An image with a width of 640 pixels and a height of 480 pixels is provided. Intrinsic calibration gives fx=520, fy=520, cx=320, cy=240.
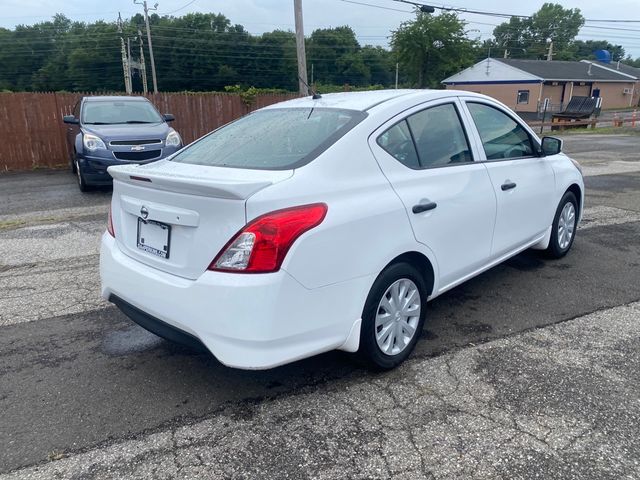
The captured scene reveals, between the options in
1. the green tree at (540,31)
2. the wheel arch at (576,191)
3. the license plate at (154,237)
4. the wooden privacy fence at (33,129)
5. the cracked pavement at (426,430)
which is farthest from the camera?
the green tree at (540,31)

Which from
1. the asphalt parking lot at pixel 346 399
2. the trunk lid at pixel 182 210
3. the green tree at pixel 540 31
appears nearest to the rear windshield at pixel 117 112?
the asphalt parking lot at pixel 346 399

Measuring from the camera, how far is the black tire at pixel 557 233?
16.7 ft

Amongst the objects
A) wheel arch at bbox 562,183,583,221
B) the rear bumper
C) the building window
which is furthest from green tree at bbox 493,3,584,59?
the rear bumper

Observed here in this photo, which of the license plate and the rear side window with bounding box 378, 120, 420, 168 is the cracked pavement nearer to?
the license plate

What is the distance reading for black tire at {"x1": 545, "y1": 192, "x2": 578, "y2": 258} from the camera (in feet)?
16.7

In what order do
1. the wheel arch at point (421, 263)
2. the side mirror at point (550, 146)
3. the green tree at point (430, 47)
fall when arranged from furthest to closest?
the green tree at point (430, 47) < the side mirror at point (550, 146) < the wheel arch at point (421, 263)

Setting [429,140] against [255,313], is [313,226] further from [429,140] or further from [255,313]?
[429,140]

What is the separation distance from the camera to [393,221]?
9.82ft

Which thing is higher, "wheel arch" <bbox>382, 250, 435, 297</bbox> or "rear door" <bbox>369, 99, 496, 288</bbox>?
"rear door" <bbox>369, 99, 496, 288</bbox>

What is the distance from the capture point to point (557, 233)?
17.0ft

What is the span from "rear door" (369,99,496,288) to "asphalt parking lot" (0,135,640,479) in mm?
623

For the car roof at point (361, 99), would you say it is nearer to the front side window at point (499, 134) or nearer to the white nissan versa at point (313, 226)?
the white nissan versa at point (313, 226)

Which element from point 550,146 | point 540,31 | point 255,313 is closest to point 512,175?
point 550,146

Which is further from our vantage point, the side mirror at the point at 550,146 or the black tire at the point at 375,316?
the side mirror at the point at 550,146
